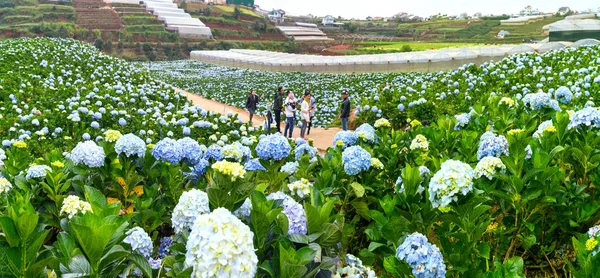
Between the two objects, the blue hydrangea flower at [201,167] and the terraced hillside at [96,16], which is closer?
the blue hydrangea flower at [201,167]

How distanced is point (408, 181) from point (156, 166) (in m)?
1.65

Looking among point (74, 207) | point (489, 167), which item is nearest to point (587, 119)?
point (489, 167)

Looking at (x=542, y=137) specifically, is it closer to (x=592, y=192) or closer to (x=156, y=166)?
(x=592, y=192)

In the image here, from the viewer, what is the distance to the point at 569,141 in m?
3.31

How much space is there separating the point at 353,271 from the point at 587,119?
6.78 feet

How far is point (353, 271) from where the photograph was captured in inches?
83.4

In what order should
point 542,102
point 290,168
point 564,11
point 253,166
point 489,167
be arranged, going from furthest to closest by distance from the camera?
point 564,11
point 542,102
point 290,168
point 253,166
point 489,167

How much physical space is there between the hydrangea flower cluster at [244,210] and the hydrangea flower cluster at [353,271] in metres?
0.45

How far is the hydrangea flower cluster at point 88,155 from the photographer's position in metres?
2.88

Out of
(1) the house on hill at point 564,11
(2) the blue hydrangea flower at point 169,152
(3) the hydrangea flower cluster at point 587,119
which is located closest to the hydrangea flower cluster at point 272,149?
(2) the blue hydrangea flower at point 169,152

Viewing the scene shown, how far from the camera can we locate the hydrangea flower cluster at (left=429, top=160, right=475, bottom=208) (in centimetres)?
226

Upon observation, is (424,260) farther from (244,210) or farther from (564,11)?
(564,11)

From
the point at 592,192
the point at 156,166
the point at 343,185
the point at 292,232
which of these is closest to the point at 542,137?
the point at 592,192

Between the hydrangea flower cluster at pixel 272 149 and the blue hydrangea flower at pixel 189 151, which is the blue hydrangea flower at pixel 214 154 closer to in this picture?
the blue hydrangea flower at pixel 189 151
